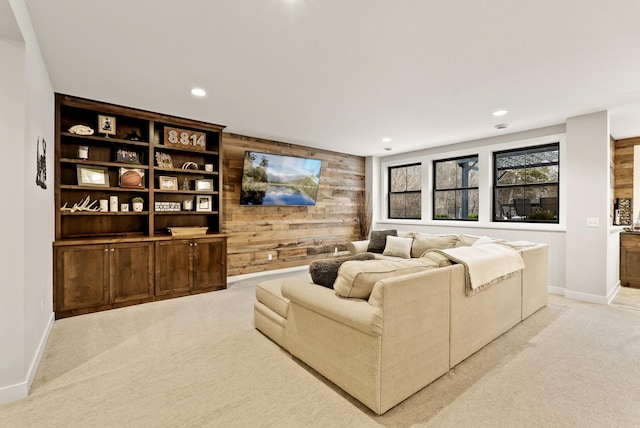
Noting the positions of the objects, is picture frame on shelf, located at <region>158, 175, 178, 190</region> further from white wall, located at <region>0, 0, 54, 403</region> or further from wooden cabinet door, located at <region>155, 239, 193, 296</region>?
white wall, located at <region>0, 0, 54, 403</region>

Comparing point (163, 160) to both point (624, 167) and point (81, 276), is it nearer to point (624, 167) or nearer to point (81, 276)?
point (81, 276)

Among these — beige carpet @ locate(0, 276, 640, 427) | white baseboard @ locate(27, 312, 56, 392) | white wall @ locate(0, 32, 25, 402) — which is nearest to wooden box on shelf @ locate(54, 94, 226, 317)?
white baseboard @ locate(27, 312, 56, 392)

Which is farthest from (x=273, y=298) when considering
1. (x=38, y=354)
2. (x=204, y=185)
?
(x=204, y=185)

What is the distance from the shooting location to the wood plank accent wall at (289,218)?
17.4ft

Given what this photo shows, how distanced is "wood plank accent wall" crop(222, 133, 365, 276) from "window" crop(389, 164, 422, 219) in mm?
728

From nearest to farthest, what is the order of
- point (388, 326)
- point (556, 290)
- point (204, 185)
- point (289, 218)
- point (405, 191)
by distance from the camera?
point (388, 326), point (556, 290), point (204, 185), point (289, 218), point (405, 191)

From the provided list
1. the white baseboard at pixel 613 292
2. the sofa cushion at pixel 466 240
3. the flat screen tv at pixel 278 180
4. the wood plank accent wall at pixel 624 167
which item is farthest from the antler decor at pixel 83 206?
the wood plank accent wall at pixel 624 167

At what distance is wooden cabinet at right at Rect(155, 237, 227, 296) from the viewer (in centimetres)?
416

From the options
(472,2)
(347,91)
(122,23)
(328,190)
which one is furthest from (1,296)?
(328,190)

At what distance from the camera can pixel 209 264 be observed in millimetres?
4574

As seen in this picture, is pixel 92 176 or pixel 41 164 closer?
pixel 41 164

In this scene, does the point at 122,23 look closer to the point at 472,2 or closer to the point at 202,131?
the point at 472,2

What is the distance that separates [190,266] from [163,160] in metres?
1.57

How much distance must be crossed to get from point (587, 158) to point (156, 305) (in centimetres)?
602
